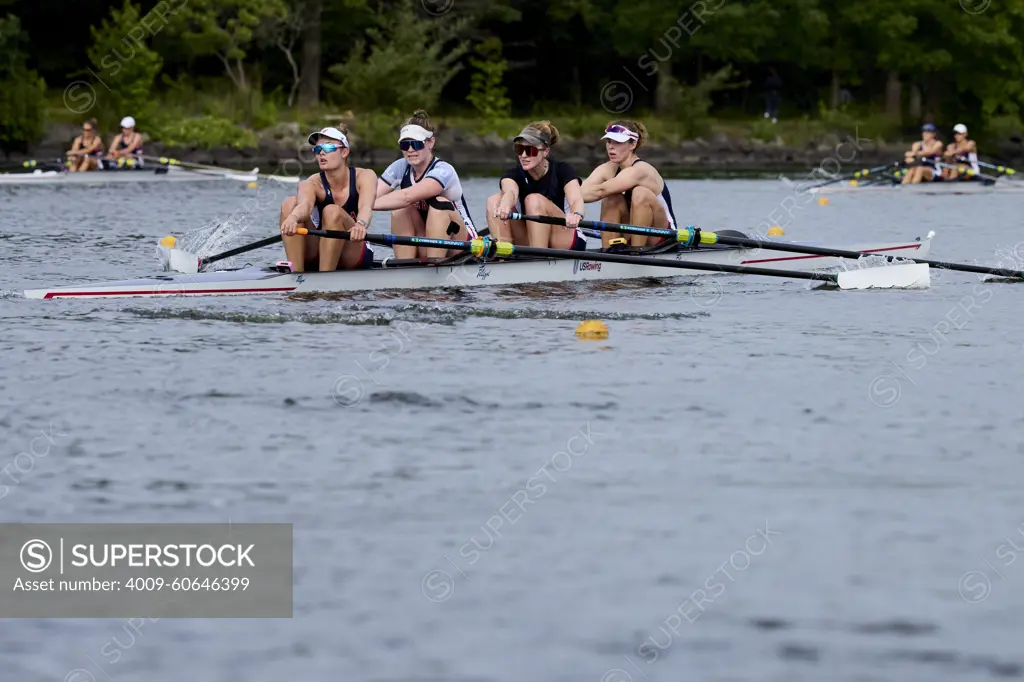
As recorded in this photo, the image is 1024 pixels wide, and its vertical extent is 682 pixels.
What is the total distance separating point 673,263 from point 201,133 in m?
32.1

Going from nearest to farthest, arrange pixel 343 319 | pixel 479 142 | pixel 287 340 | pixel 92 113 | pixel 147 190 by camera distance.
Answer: pixel 287 340
pixel 343 319
pixel 147 190
pixel 92 113
pixel 479 142

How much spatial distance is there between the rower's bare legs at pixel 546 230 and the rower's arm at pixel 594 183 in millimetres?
369

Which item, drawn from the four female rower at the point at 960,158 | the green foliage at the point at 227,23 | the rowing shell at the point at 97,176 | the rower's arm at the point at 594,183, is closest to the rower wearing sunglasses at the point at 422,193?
the rower's arm at the point at 594,183

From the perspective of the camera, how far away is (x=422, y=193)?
A: 14406mm

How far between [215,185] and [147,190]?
2.35m

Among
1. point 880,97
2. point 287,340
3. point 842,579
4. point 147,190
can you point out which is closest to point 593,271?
point 287,340

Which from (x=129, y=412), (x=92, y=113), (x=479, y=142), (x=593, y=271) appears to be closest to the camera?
(x=129, y=412)

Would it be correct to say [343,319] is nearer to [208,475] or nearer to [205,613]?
[208,475]

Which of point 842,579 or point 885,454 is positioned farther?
point 885,454

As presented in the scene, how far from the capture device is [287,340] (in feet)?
40.2

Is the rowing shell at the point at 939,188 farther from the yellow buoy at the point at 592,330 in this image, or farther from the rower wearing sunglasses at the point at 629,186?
the yellow buoy at the point at 592,330

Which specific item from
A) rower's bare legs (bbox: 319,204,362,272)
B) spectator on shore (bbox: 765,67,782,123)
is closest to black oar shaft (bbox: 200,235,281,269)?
rower's bare legs (bbox: 319,204,362,272)

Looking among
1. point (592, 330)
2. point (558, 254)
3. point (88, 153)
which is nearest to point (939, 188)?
point (88, 153)

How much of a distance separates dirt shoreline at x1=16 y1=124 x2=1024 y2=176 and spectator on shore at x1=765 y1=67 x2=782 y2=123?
232 cm
